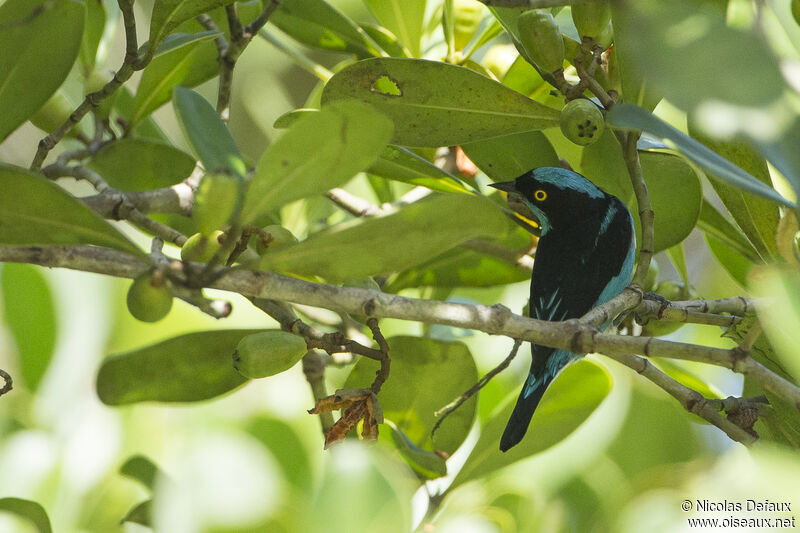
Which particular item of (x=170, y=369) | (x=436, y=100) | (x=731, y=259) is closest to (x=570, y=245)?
(x=731, y=259)

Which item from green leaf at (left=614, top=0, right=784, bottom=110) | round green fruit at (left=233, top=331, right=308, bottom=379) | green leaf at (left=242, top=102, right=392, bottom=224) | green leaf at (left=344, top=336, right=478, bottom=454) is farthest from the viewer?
green leaf at (left=344, top=336, right=478, bottom=454)

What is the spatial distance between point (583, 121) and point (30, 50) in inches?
35.3

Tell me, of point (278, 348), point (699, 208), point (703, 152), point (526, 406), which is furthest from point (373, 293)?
point (699, 208)

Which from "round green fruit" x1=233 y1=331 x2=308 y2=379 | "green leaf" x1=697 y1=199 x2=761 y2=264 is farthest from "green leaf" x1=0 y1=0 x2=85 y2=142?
"green leaf" x1=697 y1=199 x2=761 y2=264

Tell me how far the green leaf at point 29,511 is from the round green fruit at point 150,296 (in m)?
0.44

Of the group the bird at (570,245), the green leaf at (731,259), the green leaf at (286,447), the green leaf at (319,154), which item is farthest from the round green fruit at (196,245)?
the green leaf at (731,259)

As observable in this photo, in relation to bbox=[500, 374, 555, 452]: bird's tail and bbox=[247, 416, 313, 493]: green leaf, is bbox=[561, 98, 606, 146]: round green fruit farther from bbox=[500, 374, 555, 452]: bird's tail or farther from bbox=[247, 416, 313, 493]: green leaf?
bbox=[247, 416, 313, 493]: green leaf

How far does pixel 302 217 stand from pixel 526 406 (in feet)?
2.71

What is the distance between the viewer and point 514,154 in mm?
1646

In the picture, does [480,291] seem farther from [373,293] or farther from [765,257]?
[373,293]

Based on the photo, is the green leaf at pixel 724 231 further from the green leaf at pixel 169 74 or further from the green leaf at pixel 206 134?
the green leaf at pixel 169 74

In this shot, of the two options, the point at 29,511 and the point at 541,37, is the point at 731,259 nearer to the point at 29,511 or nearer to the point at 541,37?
the point at 541,37

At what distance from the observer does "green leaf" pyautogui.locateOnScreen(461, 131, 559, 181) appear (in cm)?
164

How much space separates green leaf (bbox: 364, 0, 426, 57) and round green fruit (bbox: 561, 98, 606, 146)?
26.5 inches
